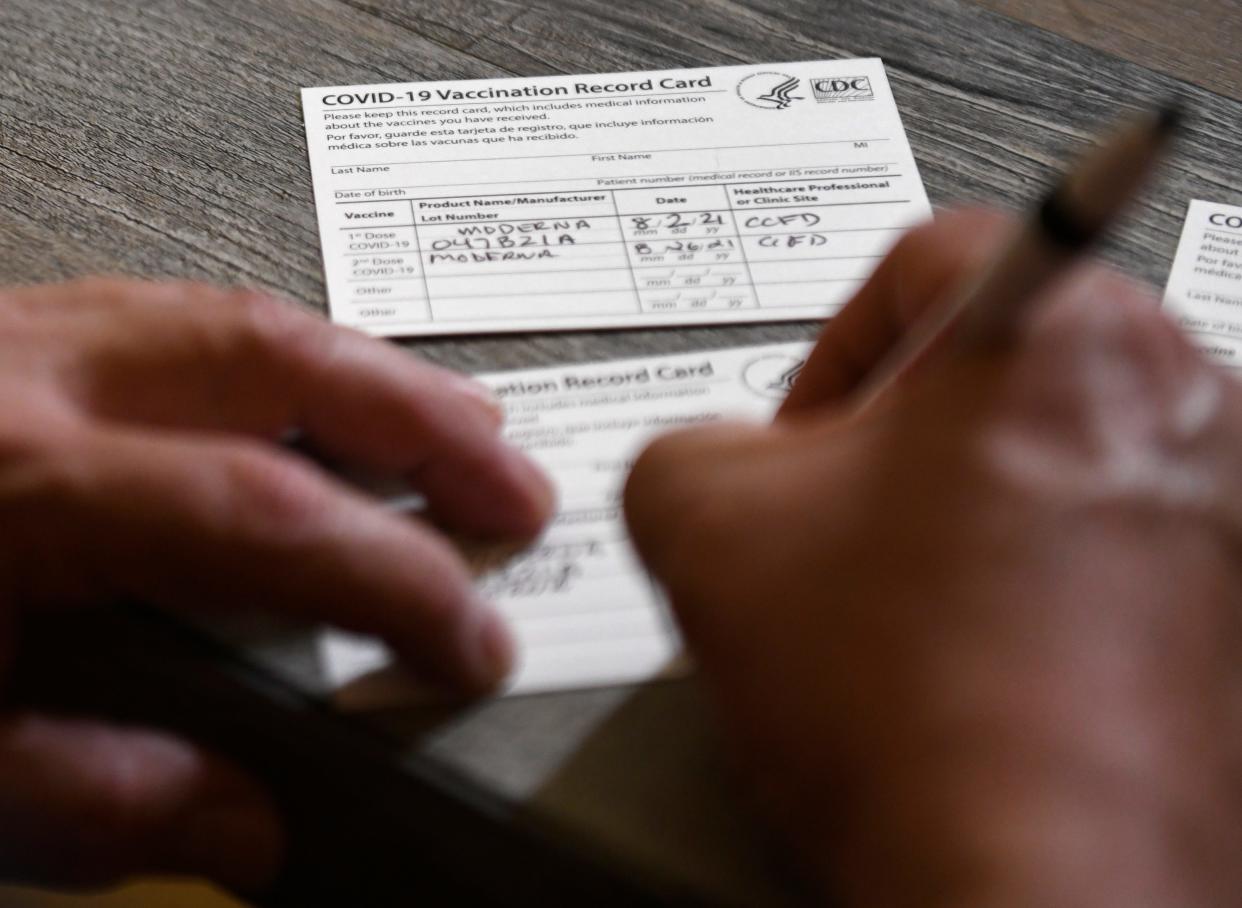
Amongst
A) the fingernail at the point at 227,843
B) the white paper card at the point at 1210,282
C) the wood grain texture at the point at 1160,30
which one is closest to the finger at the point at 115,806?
the fingernail at the point at 227,843

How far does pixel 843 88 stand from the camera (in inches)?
28.6

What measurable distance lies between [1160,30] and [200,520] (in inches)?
25.4

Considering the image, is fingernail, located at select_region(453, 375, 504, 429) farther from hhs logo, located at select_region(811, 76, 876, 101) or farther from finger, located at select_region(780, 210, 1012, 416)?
hhs logo, located at select_region(811, 76, 876, 101)

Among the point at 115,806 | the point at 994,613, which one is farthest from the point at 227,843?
the point at 994,613

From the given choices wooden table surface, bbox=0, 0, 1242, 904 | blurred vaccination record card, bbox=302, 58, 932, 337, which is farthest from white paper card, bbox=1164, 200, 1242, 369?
blurred vaccination record card, bbox=302, 58, 932, 337

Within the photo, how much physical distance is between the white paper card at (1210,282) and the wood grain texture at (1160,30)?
141 mm

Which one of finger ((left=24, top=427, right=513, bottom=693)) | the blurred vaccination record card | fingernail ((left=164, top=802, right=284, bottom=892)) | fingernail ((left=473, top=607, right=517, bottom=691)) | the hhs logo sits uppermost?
the hhs logo

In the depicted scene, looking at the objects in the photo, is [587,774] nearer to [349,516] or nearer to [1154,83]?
[349,516]

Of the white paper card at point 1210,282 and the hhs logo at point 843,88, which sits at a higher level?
the hhs logo at point 843,88

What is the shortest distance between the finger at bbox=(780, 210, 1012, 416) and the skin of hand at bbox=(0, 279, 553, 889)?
11 centimetres

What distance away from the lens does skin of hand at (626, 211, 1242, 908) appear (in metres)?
0.35

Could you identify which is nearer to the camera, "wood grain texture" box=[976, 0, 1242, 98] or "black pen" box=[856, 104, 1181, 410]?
"black pen" box=[856, 104, 1181, 410]

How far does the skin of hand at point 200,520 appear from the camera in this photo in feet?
1.38

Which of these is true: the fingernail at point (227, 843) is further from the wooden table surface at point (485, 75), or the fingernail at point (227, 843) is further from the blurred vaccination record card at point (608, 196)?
the blurred vaccination record card at point (608, 196)
